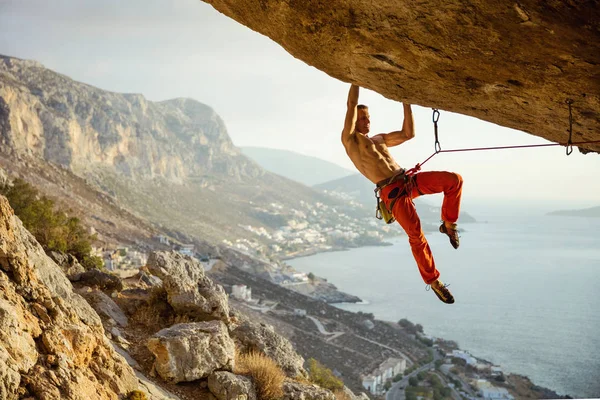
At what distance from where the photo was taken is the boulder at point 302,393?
21.4ft

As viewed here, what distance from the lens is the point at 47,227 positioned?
13.5 metres

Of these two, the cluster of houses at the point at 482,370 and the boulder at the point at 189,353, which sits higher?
the boulder at the point at 189,353

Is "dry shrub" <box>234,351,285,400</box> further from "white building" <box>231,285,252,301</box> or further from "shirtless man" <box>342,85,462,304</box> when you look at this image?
"white building" <box>231,285,252,301</box>

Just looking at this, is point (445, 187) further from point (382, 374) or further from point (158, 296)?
point (382, 374)

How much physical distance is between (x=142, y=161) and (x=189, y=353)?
275 feet

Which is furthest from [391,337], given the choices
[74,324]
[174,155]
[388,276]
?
[174,155]

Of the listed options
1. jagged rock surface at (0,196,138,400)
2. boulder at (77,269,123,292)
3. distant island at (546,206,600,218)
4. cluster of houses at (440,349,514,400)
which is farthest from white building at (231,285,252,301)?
distant island at (546,206,600,218)

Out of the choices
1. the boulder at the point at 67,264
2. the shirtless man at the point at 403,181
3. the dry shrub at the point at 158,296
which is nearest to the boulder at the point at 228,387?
the dry shrub at the point at 158,296

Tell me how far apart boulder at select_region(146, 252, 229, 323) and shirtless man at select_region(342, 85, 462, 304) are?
4.18 metres

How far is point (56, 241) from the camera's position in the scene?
11.2 metres

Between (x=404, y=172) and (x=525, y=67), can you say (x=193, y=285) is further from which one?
(x=525, y=67)

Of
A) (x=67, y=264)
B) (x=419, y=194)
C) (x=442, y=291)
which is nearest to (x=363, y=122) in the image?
(x=419, y=194)

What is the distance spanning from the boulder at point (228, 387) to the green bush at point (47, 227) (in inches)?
212

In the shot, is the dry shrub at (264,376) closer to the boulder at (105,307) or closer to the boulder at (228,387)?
the boulder at (228,387)
